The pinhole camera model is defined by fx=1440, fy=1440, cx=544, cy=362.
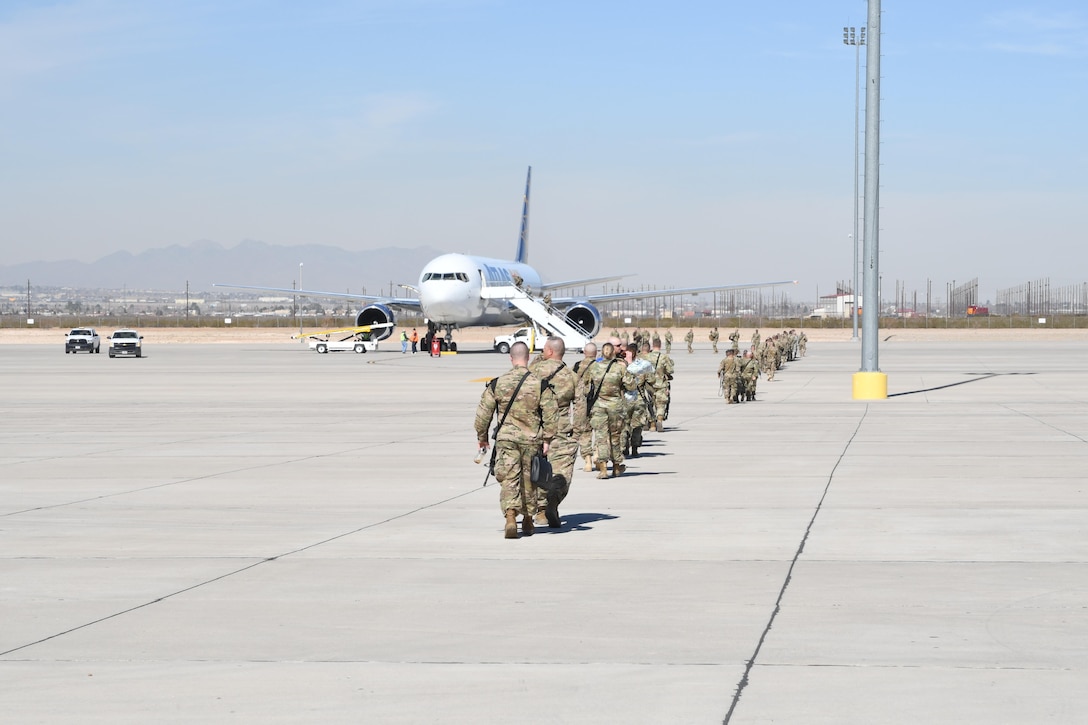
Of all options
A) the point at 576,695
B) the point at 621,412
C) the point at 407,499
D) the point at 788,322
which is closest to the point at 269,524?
the point at 407,499

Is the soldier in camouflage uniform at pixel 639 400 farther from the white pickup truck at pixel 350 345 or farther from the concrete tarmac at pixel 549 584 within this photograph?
the white pickup truck at pixel 350 345

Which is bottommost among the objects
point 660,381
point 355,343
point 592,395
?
point 355,343

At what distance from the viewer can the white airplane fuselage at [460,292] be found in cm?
6125

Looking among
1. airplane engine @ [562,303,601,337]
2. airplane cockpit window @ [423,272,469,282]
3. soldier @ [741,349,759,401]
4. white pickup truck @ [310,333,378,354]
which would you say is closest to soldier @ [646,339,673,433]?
soldier @ [741,349,759,401]

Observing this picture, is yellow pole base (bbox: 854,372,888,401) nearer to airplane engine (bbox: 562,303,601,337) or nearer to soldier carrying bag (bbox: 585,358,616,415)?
soldier carrying bag (bbox: 585,358,616,415)

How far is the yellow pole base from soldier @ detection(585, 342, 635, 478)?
53.0ft

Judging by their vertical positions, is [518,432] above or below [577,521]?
above

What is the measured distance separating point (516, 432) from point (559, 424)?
52 cm

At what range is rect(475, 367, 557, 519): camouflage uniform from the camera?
1217 centimetres

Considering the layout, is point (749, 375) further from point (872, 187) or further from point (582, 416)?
point (582, 416)

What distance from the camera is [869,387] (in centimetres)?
3241

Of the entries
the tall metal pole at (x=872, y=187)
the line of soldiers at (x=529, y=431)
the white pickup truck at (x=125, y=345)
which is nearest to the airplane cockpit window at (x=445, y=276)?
the white pickup truck at (x=125, y=345)

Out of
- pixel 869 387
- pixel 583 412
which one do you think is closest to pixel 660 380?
pixel 583 412

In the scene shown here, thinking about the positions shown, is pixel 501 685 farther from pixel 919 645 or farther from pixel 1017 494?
pixel 1017 494
